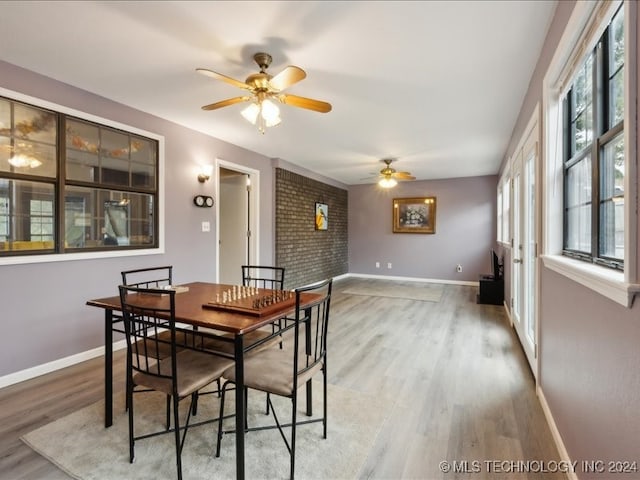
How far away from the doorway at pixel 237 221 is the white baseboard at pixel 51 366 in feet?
6.45

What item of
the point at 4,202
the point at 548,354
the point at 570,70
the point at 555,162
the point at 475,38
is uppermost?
the point at 475,38

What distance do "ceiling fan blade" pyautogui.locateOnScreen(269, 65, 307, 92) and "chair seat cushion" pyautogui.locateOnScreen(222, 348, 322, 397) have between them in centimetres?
169

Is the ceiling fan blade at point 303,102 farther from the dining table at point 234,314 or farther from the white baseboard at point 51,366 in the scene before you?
the white baseboard at point 51,366

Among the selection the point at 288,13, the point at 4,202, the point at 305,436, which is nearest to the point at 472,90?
the point at 288,13

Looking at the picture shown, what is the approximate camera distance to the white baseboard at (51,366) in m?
2.44

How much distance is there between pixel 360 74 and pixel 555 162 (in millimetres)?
1504

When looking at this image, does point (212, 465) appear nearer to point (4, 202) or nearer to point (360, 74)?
point (4, 202)

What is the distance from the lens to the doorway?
4.96 metres

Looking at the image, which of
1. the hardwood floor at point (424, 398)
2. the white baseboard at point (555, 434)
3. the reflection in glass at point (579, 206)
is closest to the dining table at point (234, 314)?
the hardwood floor at point (424, 398)

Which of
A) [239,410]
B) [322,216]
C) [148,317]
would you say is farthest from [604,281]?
[322,216]

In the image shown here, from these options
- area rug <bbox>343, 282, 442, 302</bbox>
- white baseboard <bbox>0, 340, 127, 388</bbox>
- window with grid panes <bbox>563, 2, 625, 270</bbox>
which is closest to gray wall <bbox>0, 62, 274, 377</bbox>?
white baseboard <bbox>0, 340, 127, 388</bbox>

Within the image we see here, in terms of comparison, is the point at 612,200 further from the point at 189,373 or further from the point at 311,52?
the point at 189,373

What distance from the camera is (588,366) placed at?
4.34ft

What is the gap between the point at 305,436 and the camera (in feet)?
5.99
